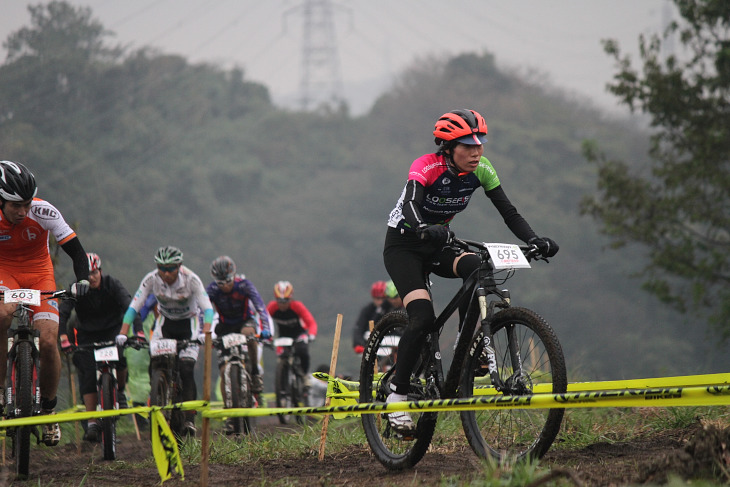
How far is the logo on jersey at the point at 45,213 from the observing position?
712cm

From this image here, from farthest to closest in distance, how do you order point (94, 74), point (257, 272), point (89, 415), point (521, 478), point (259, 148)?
point (259, 148), point (257, 272), point (94, 74), point (89, 415), point (521, 478)

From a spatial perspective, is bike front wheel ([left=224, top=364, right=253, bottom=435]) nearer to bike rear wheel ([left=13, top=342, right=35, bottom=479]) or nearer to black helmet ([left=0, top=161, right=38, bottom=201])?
bike rear wheel ([left=13, top=342, right=35, bottom=479])

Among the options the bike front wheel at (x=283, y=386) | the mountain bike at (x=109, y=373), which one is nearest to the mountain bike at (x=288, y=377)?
the bike front wheel at (x=283, y=386)

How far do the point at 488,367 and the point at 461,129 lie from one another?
5.42 ft

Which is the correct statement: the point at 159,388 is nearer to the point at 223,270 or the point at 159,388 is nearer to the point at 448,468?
the point at 223,270

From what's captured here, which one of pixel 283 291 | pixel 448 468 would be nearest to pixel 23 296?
pixel 448 468

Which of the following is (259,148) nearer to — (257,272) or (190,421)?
(257,272)

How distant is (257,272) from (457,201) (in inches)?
2640

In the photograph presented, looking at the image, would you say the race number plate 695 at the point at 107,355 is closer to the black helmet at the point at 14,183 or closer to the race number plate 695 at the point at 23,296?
the race number plate 695 at the point at 23,296

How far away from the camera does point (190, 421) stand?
9.94 metres

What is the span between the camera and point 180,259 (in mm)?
10125

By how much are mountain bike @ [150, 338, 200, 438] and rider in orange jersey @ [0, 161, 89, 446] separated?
2272 mm

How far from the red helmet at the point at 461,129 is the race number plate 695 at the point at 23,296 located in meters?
3.60

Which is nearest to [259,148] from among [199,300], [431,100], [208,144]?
[208,144]
